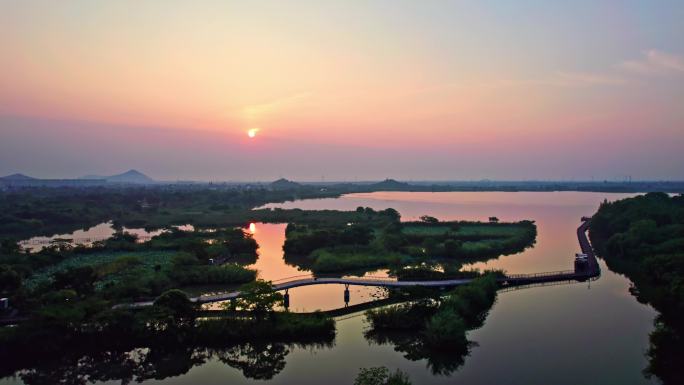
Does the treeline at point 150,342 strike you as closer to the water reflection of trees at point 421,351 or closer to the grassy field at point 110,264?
the water reflection of trees at point 421,351

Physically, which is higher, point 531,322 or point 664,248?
point 664,248

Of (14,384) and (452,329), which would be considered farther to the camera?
(452,329)

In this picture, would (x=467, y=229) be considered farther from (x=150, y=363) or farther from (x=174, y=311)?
(x=150, y=363)

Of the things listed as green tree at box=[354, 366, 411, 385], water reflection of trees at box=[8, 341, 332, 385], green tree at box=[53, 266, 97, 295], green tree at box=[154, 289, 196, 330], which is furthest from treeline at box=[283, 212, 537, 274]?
green tree at box=[354, 366, 411, 385]

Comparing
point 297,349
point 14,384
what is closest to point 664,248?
point 297,349

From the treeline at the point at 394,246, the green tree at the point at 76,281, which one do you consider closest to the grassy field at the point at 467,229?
the treeline at the point at 394,246

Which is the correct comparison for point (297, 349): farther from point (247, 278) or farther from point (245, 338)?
point (247, 278)

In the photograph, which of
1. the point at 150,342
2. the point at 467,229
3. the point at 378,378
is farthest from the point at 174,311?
the point at 467,229
